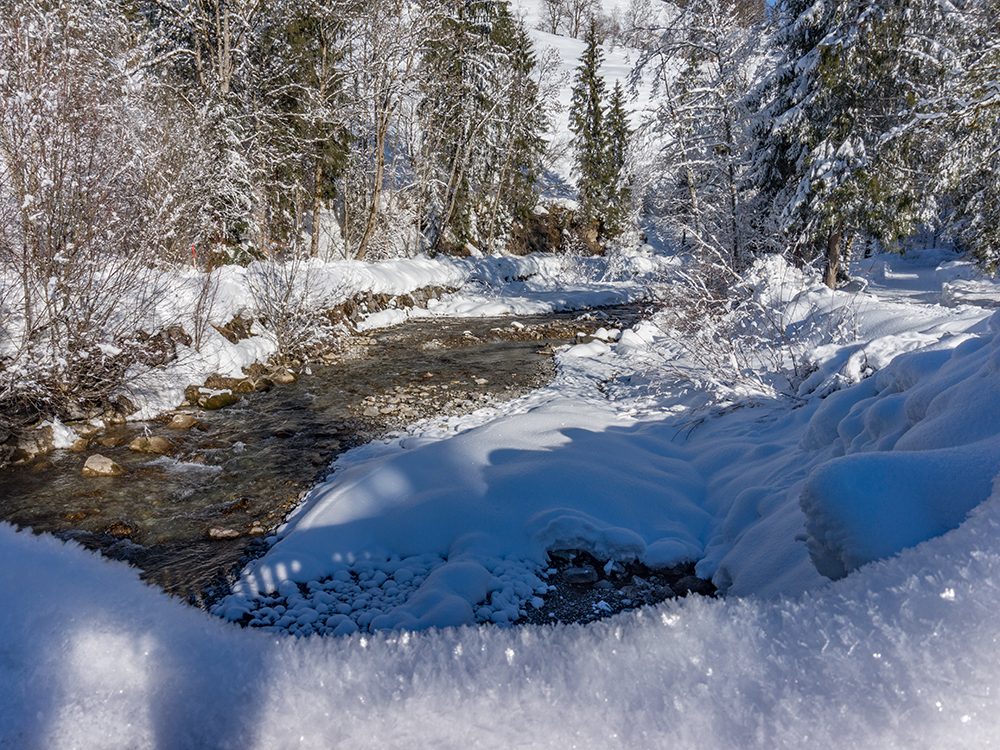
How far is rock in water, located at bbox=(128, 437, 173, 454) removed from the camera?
5.45 metres

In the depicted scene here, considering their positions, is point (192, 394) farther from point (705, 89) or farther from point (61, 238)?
point (705, 89)

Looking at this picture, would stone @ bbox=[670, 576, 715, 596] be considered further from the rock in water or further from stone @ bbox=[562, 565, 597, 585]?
the rock in water

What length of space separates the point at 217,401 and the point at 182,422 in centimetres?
75

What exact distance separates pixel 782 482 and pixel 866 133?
12146 mm

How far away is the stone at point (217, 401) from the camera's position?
680 cm

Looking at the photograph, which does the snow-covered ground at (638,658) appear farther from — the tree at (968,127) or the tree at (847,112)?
the tree at (847,112)

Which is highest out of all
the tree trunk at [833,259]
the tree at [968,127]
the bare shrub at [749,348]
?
the tree at [968,127]

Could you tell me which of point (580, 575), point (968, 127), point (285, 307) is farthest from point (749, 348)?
point (285, 307)

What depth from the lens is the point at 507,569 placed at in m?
3.10

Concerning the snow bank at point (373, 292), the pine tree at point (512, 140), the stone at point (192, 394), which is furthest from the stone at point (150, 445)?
the pine tree at point (512, 140)

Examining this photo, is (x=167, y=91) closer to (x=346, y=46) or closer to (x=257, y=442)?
(x=346, y=46)

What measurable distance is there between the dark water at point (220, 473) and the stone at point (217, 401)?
0.16 metres

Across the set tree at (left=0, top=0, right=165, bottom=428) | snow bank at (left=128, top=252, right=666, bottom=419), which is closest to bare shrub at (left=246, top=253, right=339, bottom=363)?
snow bank at (left=128, top=252, right=666, bottom=419)

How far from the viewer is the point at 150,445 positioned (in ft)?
18.0
